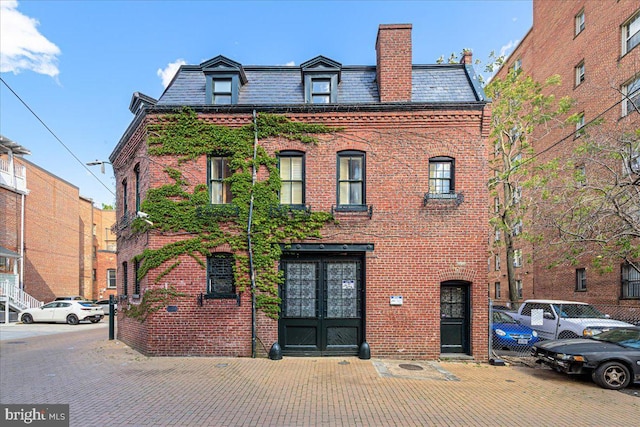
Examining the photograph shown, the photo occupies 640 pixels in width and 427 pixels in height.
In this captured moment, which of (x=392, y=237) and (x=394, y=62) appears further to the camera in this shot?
(x=394, y=62)

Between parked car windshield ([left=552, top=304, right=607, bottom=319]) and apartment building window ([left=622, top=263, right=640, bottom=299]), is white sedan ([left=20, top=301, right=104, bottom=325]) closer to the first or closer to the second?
parked car windshield ([left=552, top=304, right=607, bottom=319])

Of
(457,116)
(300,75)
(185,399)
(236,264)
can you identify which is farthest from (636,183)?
(185,399)

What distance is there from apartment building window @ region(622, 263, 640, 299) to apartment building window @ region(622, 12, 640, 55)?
11.0 meters

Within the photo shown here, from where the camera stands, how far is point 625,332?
29.8 ft

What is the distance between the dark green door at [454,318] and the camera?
10.4 metres

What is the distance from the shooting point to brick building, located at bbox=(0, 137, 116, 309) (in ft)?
78.7

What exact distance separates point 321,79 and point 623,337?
10270 millimetres

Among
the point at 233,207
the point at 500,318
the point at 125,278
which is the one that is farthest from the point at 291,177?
the point at 500,318

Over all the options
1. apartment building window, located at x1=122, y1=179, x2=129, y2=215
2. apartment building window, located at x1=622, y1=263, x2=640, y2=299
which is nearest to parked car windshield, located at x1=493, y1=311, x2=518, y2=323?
apartment building window, located at x1=622, y1=263, x2=640, y2=299

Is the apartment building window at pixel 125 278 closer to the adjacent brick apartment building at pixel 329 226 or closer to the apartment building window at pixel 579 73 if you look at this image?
the adjacent brick apartment building at pixel 329 226

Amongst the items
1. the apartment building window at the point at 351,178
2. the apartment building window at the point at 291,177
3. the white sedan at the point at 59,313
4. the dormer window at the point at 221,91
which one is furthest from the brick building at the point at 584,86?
the white sedan at the point at 59,313

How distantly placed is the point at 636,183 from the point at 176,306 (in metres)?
13.3

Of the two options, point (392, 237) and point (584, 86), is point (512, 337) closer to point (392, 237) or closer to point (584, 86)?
point (392, 237)

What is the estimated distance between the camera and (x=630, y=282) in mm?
18109
